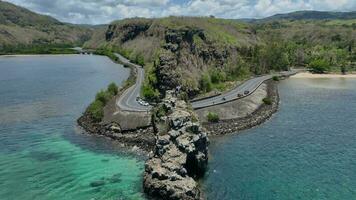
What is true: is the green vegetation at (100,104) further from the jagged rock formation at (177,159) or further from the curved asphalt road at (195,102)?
the jagged rock formation at (177,159)

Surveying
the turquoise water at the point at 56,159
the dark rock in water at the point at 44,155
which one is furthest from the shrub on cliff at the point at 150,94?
the dark rock in water at the point at 44,155

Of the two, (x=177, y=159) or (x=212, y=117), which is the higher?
(x=177, y=159)

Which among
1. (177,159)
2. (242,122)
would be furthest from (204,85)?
(177,159)

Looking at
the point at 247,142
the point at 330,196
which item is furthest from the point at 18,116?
the point at 330,196

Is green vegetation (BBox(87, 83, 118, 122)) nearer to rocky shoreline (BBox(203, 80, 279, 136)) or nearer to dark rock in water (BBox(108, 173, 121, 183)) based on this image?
rocky shoreline (BBox(203, 80, 279, 136))

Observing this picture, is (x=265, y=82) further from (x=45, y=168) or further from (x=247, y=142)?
(x=45, y=168)

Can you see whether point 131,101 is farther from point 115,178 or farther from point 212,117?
point 115,178
